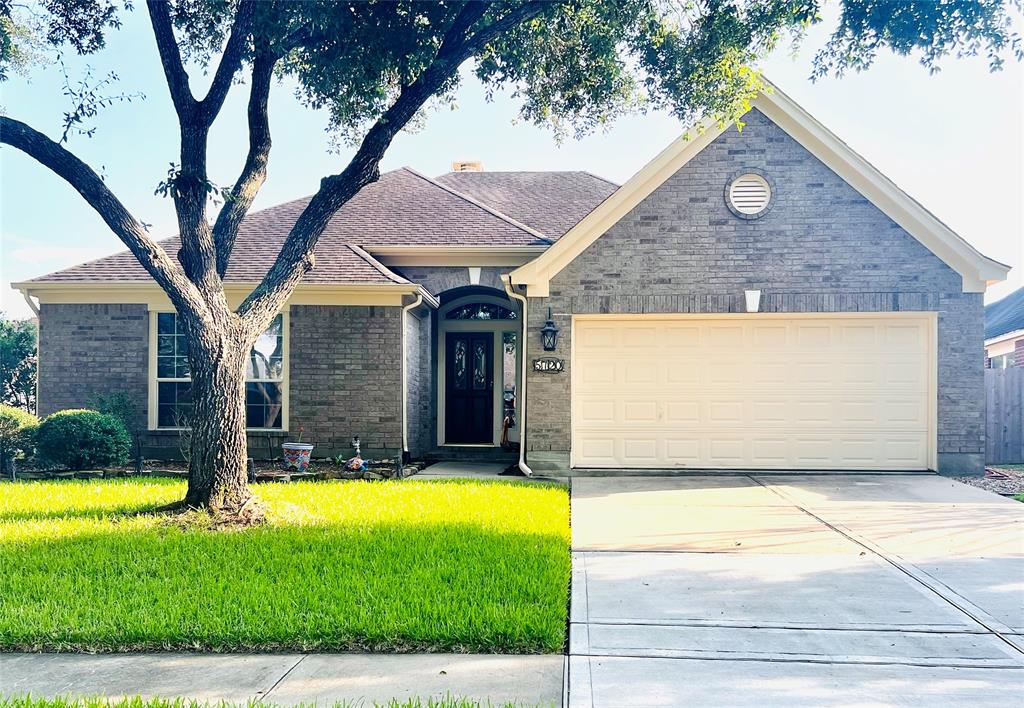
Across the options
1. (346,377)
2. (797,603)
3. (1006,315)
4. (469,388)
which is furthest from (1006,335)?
(797,603)

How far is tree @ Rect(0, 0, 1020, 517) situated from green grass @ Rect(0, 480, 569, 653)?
3.58ft

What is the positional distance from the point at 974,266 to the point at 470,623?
9.64 meters

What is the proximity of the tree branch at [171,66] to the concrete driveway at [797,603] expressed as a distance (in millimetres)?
6388

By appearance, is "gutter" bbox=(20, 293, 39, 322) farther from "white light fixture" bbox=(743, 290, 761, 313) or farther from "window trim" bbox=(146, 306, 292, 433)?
"white light fixture" bbox=(743, 290, 761, 313)

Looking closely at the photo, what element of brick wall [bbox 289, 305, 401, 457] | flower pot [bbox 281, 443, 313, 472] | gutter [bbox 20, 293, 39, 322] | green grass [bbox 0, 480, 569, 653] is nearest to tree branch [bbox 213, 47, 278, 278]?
green grass [bbox 0, 480, 569, 653]

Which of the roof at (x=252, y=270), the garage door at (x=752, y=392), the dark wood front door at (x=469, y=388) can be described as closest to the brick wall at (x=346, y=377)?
the roof at (x=252, y=270)

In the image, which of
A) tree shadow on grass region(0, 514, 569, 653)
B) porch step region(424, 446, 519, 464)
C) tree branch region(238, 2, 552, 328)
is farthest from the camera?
porch step region(424, 446, 519, 464)

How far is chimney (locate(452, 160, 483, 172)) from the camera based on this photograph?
18005mm

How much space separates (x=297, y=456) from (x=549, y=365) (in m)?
Answer: 4.25

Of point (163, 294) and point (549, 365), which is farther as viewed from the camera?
point (163, 294)

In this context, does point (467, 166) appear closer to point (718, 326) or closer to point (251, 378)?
point (251, 378)

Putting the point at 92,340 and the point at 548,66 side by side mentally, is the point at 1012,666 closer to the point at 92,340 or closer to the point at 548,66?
the point at 548,66

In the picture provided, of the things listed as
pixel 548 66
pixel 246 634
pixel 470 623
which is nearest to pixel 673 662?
pixel 470 623

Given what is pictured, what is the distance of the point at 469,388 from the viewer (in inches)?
583
